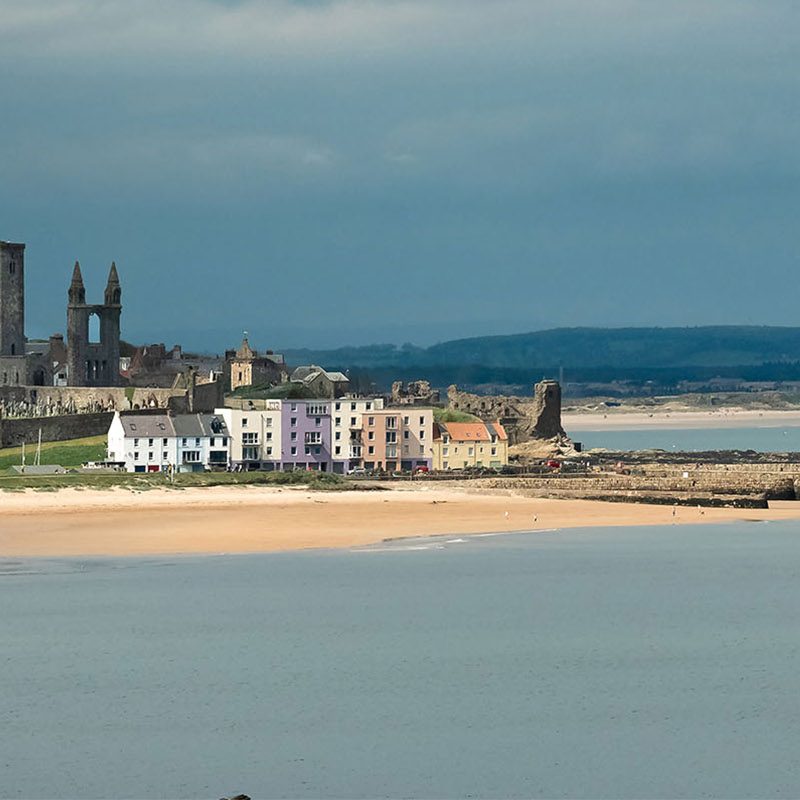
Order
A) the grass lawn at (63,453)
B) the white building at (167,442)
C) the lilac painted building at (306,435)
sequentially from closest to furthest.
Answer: the grass lawn at (63,453), the white building at (167,442), the lilac painted building at (306,435)

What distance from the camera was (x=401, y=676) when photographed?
3497cm

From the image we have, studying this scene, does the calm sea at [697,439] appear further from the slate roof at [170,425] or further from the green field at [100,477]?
the green field at [100,477]

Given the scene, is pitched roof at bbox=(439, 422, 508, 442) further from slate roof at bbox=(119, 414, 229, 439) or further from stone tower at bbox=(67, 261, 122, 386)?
stone tower at bbox=(67, 261, 122, 386)

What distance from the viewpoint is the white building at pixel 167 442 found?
70562 millimetres

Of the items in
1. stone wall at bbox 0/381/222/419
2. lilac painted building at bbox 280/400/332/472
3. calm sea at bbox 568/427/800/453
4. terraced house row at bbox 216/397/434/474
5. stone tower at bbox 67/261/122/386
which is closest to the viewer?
Result: terraced house row at bbox 216/397/434/474

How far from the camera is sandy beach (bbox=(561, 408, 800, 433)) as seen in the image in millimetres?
144875

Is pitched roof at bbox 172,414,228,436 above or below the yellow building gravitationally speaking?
above

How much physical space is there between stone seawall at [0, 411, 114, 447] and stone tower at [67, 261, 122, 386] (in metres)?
12.8

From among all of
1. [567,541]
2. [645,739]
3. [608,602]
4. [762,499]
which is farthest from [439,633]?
[762,499]

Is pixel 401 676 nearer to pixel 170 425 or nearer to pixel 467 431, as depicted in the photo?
pixel 170 425

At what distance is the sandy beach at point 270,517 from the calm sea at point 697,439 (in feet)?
115

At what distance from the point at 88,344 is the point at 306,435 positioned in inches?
709

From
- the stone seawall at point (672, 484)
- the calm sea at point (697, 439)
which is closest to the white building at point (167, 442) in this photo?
the stone seawall at point (672, 484)

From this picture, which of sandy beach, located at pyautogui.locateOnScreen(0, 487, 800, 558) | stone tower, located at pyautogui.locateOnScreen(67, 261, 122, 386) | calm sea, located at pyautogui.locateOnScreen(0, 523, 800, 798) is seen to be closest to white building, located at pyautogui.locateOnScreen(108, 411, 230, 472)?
sandy beach, located at pyautogui.locateOnScreen(0, 487, 800, 558)
